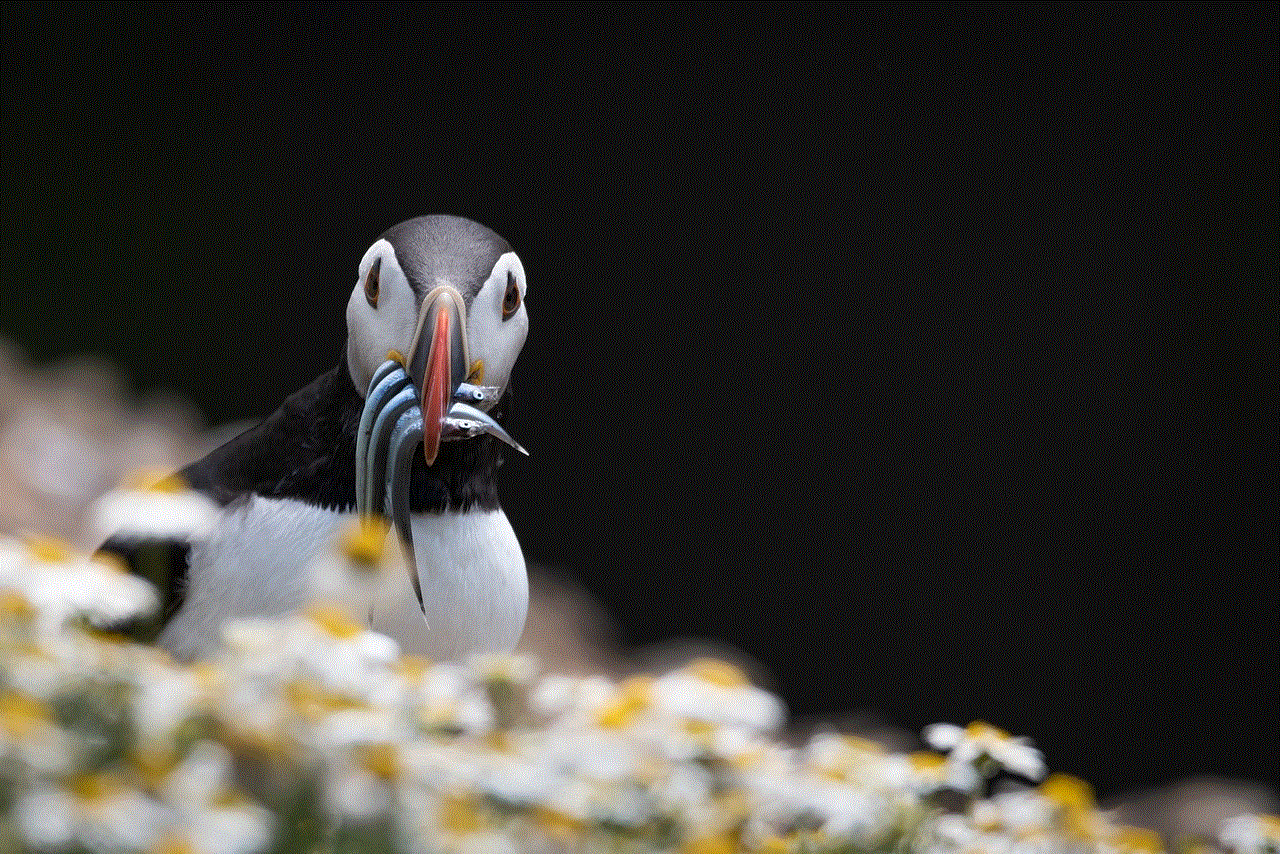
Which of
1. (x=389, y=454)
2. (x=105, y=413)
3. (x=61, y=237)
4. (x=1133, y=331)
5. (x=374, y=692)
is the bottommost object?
(x=374, y=692)

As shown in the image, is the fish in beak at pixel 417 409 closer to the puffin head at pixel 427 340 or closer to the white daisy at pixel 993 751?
the puffin head at pixel 427 340

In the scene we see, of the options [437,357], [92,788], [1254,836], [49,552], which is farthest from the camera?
[437,357]

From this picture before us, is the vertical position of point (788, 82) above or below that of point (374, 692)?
above

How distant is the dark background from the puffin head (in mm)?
2968

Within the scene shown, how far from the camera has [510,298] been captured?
1597 mm

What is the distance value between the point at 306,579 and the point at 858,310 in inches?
127

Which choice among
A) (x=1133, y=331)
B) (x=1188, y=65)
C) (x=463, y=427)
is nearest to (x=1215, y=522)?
(x=1133, y=331)

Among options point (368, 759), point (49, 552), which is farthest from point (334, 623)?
point (49, 552)

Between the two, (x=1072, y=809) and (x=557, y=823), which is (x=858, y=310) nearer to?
(x=1072, y=809)

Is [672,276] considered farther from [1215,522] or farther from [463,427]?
[463,427]

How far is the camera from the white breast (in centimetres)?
156

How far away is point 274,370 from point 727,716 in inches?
166

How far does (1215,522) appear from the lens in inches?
170

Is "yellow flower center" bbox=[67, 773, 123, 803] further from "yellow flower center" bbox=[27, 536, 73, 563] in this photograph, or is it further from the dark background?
the dark background
